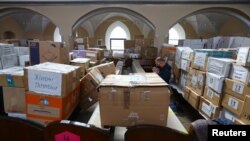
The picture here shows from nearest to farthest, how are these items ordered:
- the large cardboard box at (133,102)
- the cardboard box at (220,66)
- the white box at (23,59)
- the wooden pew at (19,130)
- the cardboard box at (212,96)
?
1. the wooden pew at (19,130)
2. the large cardboard box at (133,102)
3. the cardboard box at (220,66)
4. the cardboard box at (212,96)
5. the white box at (23,59)

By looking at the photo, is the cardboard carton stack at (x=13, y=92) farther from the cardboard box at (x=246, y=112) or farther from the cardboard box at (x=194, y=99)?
the cardboard box at (x=194, y=99)

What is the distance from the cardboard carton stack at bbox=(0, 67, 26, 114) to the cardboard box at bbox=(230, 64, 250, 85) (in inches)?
105

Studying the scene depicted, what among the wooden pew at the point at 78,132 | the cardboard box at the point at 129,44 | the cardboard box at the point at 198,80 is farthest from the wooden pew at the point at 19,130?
the cardboard box at the point at 129,44

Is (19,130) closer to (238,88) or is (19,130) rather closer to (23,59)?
(238,88)

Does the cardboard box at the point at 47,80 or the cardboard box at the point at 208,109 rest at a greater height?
the cardboard box at the point at 47,80

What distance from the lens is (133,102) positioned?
5.13 feet

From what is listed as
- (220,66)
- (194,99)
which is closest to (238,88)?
(220,66)

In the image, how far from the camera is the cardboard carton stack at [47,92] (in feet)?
6.43

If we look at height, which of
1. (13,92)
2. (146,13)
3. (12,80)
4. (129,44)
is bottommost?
(13,92)

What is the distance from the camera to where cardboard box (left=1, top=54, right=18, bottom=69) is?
3581 mm

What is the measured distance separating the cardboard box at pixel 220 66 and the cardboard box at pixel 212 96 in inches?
12.1

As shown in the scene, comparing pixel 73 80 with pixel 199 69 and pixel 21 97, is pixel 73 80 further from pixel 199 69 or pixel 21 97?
pixel 199 69

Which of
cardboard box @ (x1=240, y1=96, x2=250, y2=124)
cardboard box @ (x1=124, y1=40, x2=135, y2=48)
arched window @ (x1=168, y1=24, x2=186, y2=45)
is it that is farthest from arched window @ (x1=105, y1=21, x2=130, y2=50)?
cardboard box @ (x1=240, y1=96, x2=250, y2=124)

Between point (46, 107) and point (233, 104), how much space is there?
2.36m
